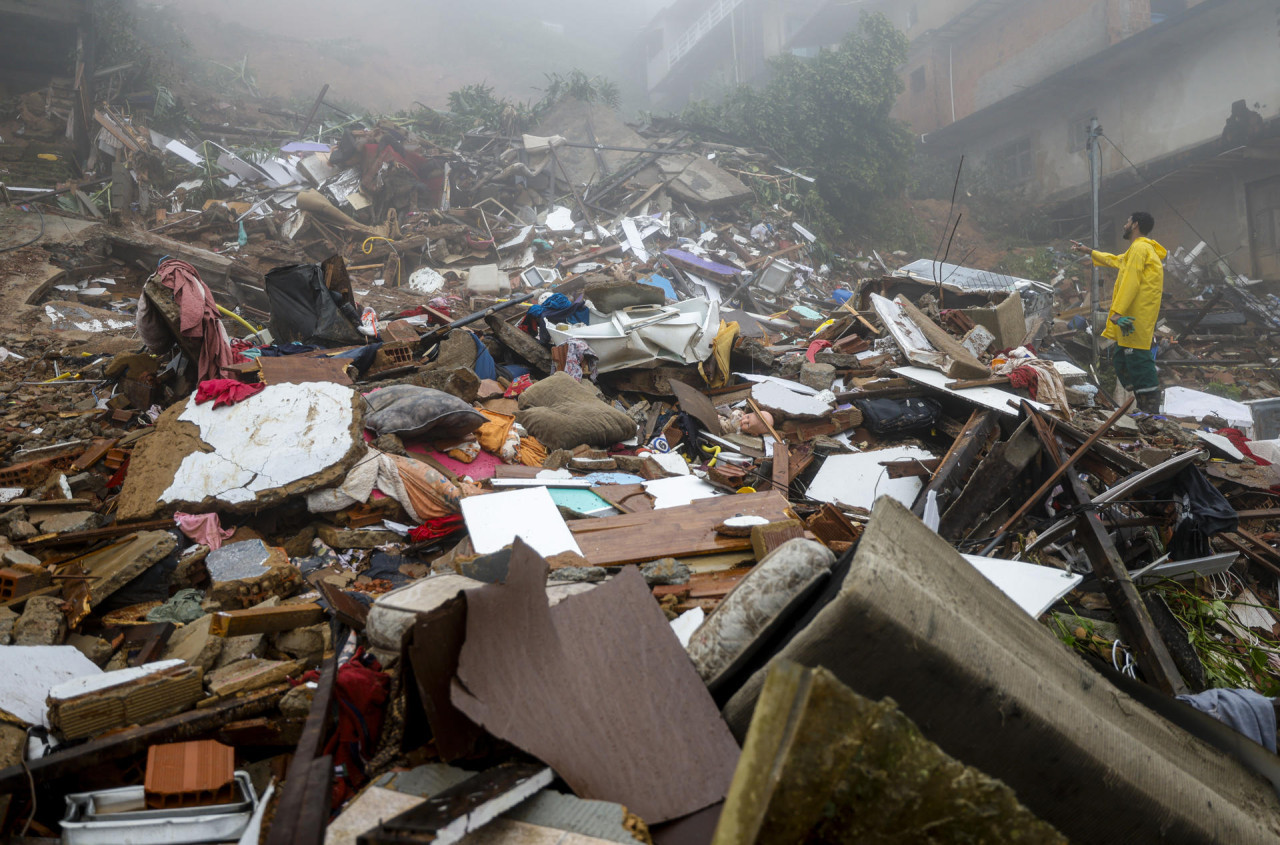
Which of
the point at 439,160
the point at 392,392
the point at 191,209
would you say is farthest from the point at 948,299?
the point at 191,209

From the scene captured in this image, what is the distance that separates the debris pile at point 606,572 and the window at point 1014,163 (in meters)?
11.4

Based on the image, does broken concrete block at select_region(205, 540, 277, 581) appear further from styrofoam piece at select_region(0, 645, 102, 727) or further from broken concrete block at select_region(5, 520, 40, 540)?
broken concrete block at select_region(5, 520, 40, 540)

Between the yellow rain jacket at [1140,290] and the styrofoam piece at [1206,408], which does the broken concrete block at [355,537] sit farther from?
the styrofoam piece at [1206,408]

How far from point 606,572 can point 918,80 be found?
963 inches

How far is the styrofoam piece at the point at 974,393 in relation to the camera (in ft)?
16.4

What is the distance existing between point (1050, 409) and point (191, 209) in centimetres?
1371

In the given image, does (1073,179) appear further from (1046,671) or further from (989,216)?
(1046,671)

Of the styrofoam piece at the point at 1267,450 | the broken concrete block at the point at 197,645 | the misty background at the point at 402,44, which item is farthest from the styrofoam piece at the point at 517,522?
the misty background at the point at 402,44

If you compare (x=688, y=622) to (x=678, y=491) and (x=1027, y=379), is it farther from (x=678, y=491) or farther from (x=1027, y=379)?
(x=1027, y=379)

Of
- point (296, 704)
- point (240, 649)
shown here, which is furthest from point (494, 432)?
point (296, 704)

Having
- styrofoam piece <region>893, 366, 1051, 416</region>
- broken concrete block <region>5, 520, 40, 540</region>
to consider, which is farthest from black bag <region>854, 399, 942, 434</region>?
broken concrete block <region>5, 520, 40, 540</region>

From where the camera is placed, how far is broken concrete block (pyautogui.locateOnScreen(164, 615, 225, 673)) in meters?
2.48

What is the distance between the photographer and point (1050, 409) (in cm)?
530

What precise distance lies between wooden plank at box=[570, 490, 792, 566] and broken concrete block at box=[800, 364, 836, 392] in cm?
238
